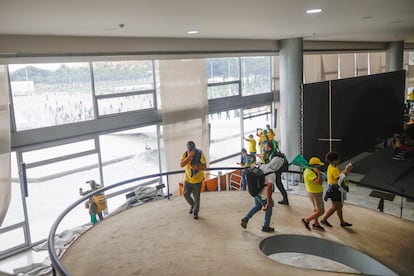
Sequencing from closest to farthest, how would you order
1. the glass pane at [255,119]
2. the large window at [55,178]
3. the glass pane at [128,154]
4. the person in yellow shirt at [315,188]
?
the person in yellow shirt at [315,188] < the large window at [55,178] < the glass pane at [128,154] < the glass pane at [255,119]

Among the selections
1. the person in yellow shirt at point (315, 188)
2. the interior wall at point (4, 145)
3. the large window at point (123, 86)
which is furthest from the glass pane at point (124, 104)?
the person in yellow shirt at point (315, 188)

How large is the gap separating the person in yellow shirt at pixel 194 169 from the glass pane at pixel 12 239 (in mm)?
4028

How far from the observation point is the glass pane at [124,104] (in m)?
8.66

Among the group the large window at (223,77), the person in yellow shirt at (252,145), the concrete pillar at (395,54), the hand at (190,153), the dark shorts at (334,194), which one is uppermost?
the concrete pillar at (395,54)

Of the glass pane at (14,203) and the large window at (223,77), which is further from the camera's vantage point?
the large window at (223,77)

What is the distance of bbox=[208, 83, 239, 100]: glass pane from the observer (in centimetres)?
1094

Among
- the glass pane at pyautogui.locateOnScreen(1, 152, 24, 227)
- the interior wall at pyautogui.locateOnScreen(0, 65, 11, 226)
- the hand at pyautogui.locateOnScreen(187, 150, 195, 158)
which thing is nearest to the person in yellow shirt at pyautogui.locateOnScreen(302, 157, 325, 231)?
the hand at pyautogui.locateOnScreen(187, 150, 195, 158)

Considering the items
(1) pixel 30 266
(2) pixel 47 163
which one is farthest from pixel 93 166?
(1) pixel 30 266

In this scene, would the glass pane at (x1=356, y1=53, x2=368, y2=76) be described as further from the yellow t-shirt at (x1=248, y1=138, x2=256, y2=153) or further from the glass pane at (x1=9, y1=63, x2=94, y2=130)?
the glass pane at (x1=9, y1=63, x2=94, y2=130)

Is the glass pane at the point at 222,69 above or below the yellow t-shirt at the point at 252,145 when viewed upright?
above

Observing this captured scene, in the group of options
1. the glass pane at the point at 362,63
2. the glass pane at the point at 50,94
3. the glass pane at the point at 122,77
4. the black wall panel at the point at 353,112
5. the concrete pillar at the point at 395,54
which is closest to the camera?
the glass pane at the point at 50,94

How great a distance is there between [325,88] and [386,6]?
2759mm

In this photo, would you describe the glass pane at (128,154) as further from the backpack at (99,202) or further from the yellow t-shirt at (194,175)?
the yellow t-shirt at (194,175)

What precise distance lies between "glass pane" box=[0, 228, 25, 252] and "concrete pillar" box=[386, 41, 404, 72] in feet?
51.1
